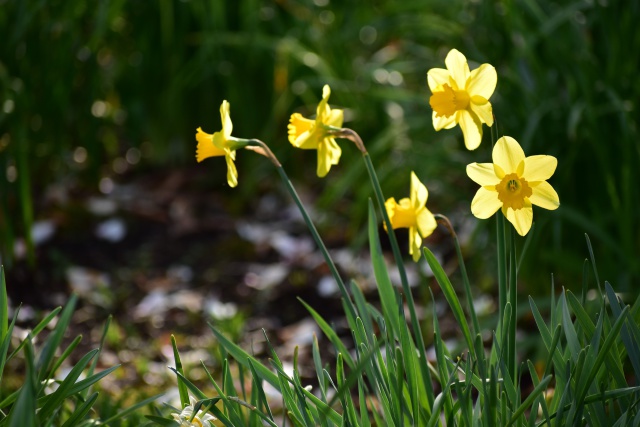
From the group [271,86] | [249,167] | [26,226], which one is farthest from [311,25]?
[26,226]

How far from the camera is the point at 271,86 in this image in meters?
3.24

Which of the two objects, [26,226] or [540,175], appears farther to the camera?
[26,226]

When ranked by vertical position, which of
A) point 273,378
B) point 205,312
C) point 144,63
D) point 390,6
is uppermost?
point 390,6

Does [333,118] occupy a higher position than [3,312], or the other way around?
[333,118]

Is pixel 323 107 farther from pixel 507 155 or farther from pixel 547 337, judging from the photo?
pixel 547 337

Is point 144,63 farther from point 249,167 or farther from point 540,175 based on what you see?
point 540,175

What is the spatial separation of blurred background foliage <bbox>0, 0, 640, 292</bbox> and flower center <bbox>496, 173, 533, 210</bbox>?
2.88 feet

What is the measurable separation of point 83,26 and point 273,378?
201 cm

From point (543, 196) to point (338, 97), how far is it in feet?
6.37

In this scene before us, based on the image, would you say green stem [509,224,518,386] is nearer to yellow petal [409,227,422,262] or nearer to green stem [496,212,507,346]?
green stem [496,212,507,346]

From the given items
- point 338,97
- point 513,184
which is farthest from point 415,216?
point 338,97

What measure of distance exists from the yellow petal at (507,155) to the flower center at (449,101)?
0.26ft

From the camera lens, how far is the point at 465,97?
3.74ft

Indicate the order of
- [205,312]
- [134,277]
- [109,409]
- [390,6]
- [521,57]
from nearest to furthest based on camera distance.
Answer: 1. [109,409]
2. [521,57]
3. [205,312]
4. [134,277]
5. [390,6]
